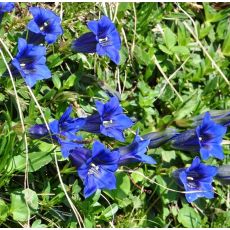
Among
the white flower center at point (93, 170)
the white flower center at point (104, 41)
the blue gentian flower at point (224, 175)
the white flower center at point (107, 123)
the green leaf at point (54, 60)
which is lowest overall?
the blue gentian flower at point (224, 175)

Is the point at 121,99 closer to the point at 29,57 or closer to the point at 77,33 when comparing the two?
the point at 77,33

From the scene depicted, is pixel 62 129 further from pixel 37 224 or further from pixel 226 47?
pixel 226 47

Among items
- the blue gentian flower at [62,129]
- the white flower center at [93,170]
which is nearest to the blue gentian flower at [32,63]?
the blue gentian flower at [62,129]

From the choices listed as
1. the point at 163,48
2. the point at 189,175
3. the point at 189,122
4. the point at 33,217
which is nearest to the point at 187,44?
the point at 163,48

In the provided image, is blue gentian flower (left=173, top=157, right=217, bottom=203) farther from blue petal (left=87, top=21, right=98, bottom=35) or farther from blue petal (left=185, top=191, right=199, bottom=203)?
blue petal (left=87, top=21, right=98, bottom=35)

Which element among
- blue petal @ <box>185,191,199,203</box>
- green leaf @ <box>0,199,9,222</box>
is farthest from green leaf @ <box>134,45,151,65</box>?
green leaf @ <box>0,199,9,222</box>

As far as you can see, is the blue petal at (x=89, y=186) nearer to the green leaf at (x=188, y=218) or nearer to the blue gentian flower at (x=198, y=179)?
the blue gentian flower at (x=198, y=179)

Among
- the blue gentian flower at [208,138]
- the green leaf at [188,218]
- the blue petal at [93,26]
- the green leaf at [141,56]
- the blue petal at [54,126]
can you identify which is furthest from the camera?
the green leaf at [141,56]
